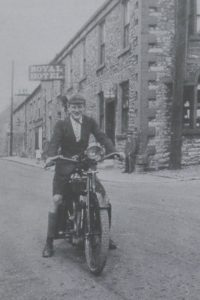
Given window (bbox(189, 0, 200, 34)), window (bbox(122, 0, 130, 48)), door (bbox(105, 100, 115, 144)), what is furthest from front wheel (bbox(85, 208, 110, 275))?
door (bbox(105, 100, 115, 144))

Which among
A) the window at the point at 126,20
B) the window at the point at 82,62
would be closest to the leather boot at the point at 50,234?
the window at the point at 126,20

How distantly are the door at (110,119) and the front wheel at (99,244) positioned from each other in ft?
51.0

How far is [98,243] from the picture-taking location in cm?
483

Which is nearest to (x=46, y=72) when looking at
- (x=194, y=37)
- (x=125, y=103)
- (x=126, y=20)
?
(x=126, y=20)

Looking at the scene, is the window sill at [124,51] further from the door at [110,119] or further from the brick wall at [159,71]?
the door at [110,119]

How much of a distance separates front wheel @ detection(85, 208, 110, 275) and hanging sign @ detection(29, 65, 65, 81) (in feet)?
80.5

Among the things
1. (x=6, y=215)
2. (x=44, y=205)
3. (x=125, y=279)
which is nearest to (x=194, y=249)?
(x=125, y=279)

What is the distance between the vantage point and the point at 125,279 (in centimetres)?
460

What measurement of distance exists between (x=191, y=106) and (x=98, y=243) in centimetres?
1261

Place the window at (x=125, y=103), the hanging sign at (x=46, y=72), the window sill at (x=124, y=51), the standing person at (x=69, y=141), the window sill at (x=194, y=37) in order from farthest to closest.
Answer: the hanging sign at (x=46, y=72) < the window at (x=125, y=103) < the window sill at (x=124, y=51) < the window sill at (x=194, y=37) < the standing person at (x=69, y=141)

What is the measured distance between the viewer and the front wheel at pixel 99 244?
184 inches

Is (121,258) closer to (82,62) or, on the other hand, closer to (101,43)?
(101,43)

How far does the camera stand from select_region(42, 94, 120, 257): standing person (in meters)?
5.46

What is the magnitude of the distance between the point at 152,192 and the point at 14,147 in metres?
48.7
